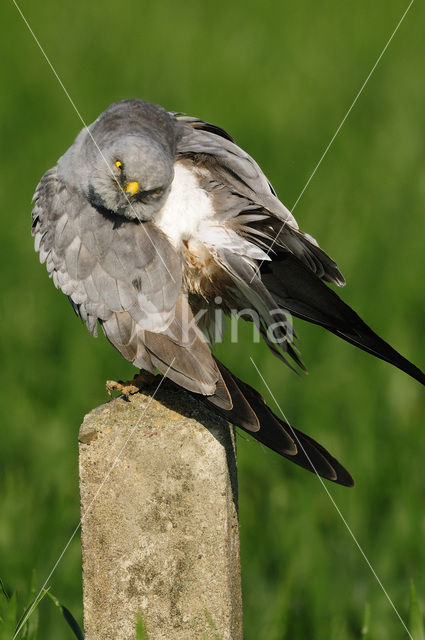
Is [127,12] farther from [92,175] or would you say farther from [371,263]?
[92,175]

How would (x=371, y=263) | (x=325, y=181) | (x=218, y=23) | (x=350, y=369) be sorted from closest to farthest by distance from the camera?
(x=350, y=369), (x=371, y=263), (x=325, y=181), (x=218, y=23)

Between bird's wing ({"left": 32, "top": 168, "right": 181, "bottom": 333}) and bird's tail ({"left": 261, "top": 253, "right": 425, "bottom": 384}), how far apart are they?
0.34m

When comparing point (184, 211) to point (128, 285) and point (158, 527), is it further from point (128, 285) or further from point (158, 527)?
point (158, 527)

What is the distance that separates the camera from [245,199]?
3098mm

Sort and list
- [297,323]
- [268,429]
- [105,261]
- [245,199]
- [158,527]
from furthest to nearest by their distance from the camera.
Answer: [297,323], [105,261], [245,199], [268,429], [158,527]

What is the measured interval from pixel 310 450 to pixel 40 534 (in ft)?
7.29

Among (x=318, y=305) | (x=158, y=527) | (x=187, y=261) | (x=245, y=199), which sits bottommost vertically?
(x=158, y=527)

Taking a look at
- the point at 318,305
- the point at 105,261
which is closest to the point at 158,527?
the point at 318,305

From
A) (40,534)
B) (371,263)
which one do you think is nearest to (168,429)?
(40,534)

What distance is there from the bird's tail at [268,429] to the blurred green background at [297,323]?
2.79ft

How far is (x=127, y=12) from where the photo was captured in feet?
44.9

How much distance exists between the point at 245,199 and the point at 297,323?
11.9ft

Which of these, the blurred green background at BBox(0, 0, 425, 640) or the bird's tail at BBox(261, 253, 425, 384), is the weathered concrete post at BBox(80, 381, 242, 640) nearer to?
the bird's tail at BBox(261, 253, 425, 384)

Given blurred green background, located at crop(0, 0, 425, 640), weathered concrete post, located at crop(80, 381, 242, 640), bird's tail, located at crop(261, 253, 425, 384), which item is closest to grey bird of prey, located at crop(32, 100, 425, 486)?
bird's tail, located at crop(261, 253, 425, 384)
